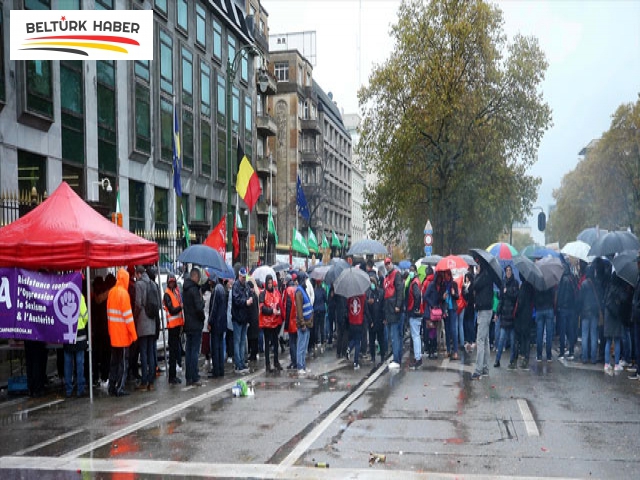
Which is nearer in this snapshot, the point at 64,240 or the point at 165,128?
the point at 64,240

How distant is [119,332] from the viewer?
36.9 feet

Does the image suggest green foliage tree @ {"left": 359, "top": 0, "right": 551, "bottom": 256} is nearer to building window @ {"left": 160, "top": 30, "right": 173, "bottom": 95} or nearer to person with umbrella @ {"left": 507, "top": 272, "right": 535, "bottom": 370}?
building window @ {"left": 160, "top": 30, "right": 173, "bottom": 95}

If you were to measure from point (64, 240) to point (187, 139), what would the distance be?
81.8ft

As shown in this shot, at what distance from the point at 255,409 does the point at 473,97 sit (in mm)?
29338

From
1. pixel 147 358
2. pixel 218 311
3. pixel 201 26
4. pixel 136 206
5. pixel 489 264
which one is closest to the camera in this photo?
pixel 147 358

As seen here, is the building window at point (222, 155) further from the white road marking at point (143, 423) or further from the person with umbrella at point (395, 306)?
the white road marking at point (143, 423)

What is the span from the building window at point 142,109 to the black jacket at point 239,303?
53.6ft

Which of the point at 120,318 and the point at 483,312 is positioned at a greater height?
the point at 120,318

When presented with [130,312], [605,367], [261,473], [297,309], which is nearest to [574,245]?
[605,367]

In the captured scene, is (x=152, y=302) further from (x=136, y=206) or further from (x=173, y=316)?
(x=136, y=206)

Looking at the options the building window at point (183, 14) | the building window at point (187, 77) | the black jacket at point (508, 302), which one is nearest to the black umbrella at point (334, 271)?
the black jacket at point (508, 302)

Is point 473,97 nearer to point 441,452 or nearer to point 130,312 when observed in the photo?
point 130,312

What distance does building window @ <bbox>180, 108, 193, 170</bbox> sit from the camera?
34.6 meters

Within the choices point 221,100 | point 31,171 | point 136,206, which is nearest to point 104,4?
point 31,171
